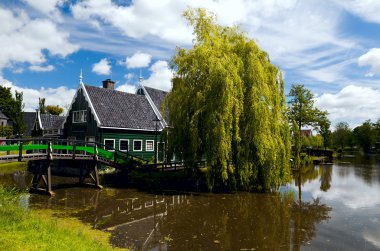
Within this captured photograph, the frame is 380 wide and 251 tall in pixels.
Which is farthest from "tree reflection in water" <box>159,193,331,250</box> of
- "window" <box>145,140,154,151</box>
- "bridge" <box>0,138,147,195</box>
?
"window" <box>145,140,154,151</box>

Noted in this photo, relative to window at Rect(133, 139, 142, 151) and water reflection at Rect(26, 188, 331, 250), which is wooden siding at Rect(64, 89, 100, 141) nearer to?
window at Rect(133, 139, 142, 151)

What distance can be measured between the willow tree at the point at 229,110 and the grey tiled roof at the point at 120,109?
8.44m

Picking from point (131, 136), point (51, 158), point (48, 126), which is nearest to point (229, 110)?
point (51, 158)

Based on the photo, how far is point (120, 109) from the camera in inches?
1155

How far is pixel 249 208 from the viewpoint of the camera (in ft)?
53.5

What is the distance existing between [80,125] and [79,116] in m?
0.98

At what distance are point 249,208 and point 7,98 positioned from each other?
62743 millimetres

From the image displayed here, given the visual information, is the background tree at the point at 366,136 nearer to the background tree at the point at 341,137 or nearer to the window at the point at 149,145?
the background tree at the point at 341,137

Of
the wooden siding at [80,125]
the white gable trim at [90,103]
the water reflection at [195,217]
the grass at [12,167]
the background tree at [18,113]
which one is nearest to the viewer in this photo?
the water reflection at [195,217]

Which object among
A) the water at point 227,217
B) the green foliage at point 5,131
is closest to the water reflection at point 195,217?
the water at point 227,217

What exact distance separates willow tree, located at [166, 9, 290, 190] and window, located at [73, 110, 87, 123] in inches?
431

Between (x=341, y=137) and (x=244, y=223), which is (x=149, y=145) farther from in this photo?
(x=341, y=137)

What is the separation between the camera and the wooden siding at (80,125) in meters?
27.3

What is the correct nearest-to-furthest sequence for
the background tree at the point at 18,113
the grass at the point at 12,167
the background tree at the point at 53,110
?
the grass at the point at 12,167, the background tree at the point at 18,113, the background tree at the point at 53,110
